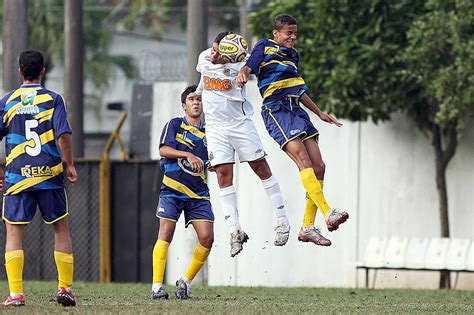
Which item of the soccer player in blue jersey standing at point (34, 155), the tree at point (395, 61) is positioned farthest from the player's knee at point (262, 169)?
the tree at point (395, 61)

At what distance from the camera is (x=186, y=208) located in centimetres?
1421

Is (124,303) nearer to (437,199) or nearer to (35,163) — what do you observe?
(35,163)

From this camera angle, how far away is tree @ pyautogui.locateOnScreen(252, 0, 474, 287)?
19.7 m

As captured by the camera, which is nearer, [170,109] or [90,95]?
[170,109]

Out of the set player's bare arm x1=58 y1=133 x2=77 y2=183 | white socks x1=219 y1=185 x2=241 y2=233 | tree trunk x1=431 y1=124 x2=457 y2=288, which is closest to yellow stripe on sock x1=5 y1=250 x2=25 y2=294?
player's bare arm x1=58 y1=133 x2=77 y2=183

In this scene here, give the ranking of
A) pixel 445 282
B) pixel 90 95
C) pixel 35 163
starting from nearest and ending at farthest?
pixel 35 163
pixel 445 282
pixel 90 95

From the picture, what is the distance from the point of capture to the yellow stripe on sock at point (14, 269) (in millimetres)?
12695

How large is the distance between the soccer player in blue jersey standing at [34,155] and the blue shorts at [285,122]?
2337 mm

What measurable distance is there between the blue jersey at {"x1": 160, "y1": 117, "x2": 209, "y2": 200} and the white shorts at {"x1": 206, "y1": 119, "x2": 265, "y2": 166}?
137 mm

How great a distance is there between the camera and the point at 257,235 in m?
21.7

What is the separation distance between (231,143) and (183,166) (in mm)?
532

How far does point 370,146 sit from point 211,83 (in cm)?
793

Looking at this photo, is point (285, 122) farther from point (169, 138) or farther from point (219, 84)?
point (169, 138)

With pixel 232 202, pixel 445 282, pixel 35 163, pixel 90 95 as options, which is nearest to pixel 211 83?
pixel 232 202
